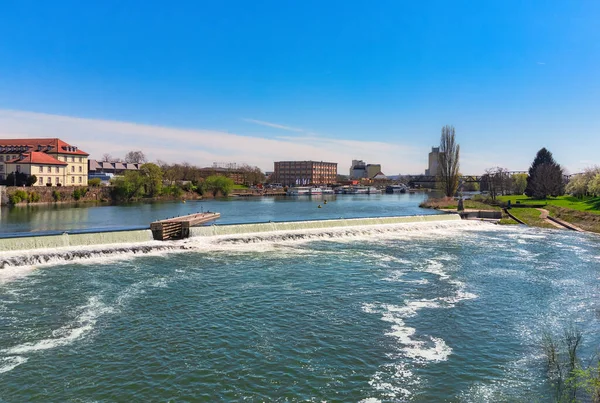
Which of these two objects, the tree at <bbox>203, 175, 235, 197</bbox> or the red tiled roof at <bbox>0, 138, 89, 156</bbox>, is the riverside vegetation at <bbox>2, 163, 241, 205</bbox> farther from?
the red tiled roof at <bbox>0, 138, 89, 156</bbox>

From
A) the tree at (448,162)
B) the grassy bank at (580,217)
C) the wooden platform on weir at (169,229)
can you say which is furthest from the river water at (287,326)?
the tree at (448,162)

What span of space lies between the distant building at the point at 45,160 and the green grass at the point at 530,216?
271 feet

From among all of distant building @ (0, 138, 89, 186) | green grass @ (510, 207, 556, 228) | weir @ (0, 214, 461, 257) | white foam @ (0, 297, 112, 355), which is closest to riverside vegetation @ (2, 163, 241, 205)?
distant building @ (0, 138, 89, 186)

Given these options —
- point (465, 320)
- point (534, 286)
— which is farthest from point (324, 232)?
point (465, 320)

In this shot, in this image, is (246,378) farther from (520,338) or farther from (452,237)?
(452,237)

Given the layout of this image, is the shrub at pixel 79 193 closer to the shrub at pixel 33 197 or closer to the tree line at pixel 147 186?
the tree line at pixel 147 186

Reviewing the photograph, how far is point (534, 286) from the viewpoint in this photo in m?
21.0

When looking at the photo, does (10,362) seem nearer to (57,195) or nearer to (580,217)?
(580,217)

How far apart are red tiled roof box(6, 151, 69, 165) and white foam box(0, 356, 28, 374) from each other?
8006 centimetres

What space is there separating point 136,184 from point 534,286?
8275cm

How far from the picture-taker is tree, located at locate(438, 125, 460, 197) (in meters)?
79.1

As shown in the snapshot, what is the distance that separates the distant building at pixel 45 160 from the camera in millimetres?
79975

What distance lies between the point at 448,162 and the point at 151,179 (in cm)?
6292

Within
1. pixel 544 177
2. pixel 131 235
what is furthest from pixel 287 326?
pixel 544 177
